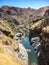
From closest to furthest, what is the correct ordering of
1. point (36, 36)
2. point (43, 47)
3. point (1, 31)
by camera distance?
point (1, 31) < point (43, 47) < point (36, 36)

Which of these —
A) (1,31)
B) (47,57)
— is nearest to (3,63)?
(1,31)

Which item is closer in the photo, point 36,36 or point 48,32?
point 48,32

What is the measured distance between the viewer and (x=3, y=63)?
2642cm

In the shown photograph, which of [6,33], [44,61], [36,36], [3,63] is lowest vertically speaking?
[36,36]

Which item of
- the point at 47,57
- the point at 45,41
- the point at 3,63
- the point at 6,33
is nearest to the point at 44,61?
the point at 47,57

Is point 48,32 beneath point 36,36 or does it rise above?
above

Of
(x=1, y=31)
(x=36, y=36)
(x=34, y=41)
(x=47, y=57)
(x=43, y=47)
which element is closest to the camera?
(x=1, y=31)

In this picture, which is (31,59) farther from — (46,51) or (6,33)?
(6,33)

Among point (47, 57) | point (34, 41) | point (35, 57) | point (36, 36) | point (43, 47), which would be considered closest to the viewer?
point (47, 57)

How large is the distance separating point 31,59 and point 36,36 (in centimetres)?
5015

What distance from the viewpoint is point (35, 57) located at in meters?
81.0

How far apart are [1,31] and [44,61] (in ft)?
85.2

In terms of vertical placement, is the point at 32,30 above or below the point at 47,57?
below

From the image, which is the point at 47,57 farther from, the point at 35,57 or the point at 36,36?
the point at 36,36
